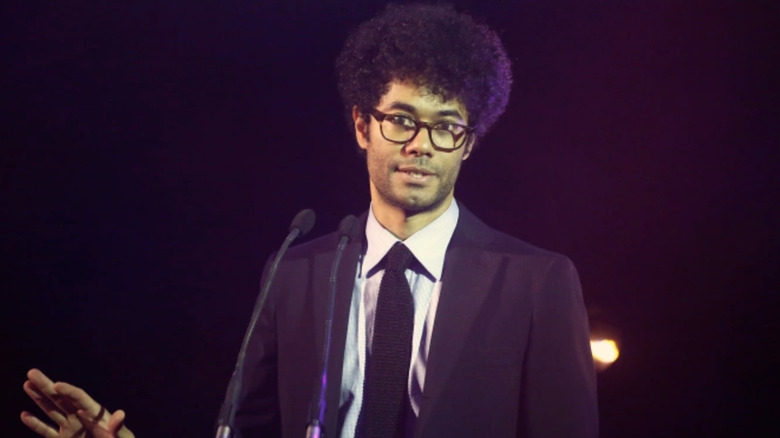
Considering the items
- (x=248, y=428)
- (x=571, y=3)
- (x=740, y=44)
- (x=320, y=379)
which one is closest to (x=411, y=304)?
(x=320, y=379)

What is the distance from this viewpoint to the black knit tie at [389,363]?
6.23ft

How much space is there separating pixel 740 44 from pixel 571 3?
2.09ft

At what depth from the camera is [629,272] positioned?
247 cm

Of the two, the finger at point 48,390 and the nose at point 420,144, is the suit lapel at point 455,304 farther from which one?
the finger at point 48,390

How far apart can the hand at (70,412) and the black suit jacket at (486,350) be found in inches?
19.6

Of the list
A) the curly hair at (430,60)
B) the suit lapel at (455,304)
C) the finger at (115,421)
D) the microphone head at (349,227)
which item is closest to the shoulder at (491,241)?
the suit lapel at (455,304)

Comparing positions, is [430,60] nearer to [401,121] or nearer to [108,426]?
[401,121]

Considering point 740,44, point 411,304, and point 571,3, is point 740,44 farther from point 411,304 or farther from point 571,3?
point 411,304

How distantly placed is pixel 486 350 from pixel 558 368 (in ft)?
0.72

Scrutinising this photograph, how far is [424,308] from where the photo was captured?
2064mm

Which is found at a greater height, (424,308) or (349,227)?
(349,227)

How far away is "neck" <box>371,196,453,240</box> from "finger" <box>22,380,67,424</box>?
3.73 feet

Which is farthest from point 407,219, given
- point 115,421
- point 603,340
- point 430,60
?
point 115,421

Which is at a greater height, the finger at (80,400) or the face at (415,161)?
the face at (415,161)
